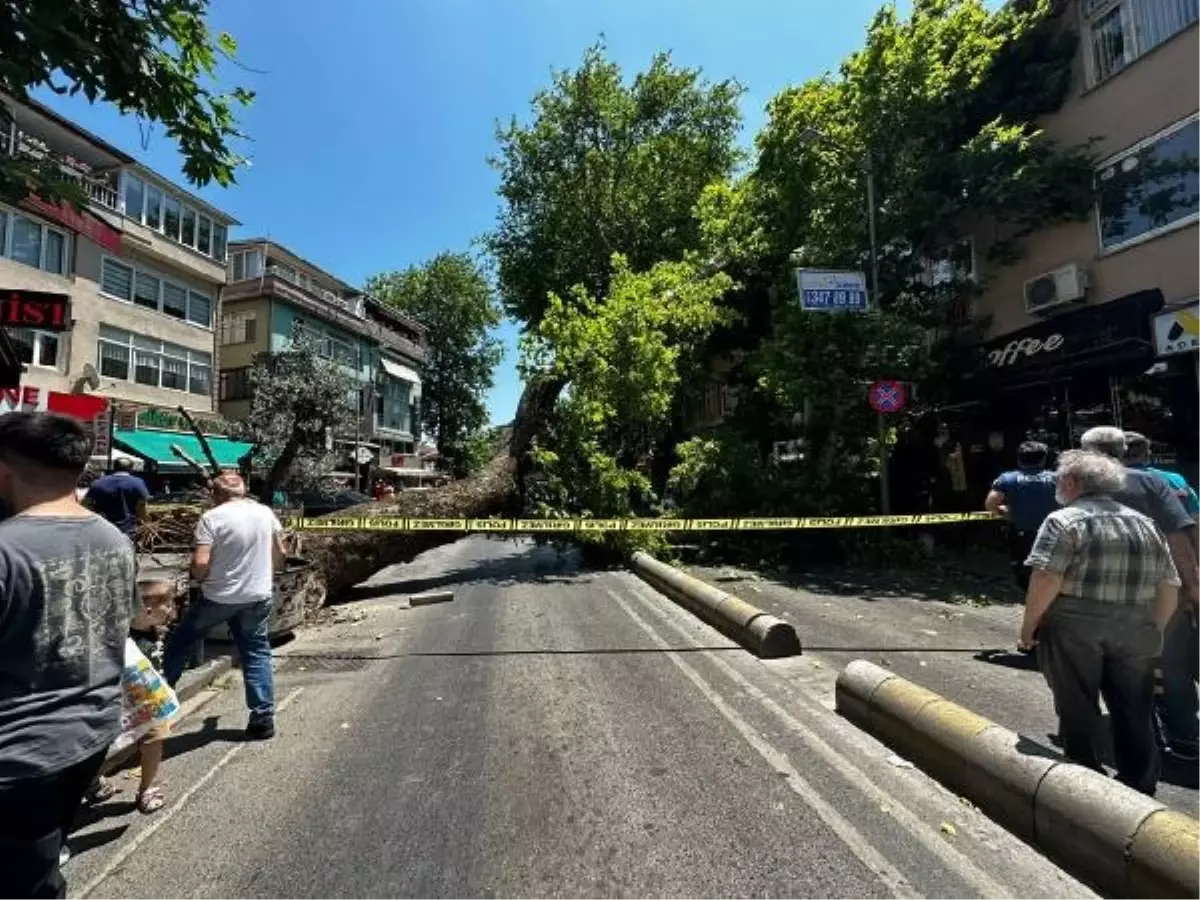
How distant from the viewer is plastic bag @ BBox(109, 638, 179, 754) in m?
3.57

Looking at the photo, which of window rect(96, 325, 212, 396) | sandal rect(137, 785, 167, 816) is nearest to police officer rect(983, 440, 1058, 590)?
sandal rect(137, 785, 167, 816)

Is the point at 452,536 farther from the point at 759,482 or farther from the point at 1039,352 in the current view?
the point at 1039,352

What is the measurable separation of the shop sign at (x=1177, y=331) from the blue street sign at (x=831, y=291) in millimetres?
4128

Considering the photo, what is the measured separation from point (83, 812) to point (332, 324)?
44.6 metres

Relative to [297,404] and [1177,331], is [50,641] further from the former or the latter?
[297,404]

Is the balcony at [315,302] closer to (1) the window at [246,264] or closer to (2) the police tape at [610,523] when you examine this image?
(1) the window at [246,264]

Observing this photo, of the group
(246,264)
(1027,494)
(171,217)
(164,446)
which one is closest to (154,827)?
(1027,494)

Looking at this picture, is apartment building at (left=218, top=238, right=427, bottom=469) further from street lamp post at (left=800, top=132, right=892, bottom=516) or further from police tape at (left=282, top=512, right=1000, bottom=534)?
street lamp post at (left=800, top=132, right=892, bottom=516)

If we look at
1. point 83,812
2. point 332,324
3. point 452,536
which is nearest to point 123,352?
point 332,324

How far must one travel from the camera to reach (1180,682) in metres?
4.37

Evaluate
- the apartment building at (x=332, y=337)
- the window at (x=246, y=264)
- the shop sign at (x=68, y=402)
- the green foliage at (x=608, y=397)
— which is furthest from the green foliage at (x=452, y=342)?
the green foliage at (x=608, y=397)

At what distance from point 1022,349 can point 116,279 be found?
2882 centimetres

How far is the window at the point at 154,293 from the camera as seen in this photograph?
1089 inches

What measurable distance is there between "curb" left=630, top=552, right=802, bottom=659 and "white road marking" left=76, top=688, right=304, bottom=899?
430 centimetres
